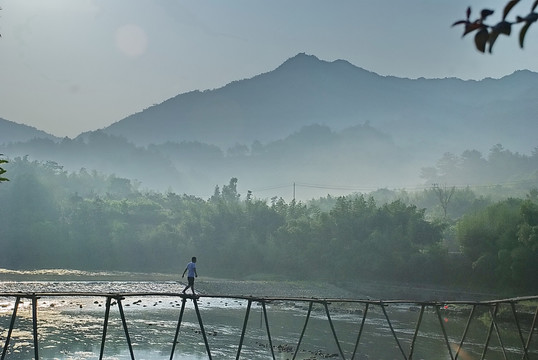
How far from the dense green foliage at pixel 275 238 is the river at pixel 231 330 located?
12547mm

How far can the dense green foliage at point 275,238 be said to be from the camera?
181 ft

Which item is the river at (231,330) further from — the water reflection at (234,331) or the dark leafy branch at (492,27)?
the dark leafy branch at (492,27)

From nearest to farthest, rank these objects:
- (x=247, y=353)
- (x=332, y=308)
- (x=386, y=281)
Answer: (x=247, y=353) → (x=332, y=308) → (x=386, y=281)

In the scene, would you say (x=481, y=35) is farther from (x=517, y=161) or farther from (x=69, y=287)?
(x=517, y=161)

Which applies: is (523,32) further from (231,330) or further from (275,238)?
(275,238)

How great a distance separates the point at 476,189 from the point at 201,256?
330 feet

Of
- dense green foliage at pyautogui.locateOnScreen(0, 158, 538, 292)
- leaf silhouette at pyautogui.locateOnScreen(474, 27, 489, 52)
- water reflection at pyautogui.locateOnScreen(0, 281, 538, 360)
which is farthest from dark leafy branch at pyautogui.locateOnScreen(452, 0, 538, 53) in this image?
dense green foliage at pyautogui.locateOnScreen(0, 158, 538, 292)

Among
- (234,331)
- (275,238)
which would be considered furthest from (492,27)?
(275,238)

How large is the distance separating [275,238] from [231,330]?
1993 inches

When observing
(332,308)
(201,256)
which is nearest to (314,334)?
(332,308)

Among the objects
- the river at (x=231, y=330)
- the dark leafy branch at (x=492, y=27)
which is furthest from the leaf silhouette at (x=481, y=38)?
the river at (x=231, y=330)

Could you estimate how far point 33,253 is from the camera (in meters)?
82.2

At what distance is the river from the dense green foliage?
12.5 meters

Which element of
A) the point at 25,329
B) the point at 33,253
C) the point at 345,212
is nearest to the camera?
the point at 25,329
